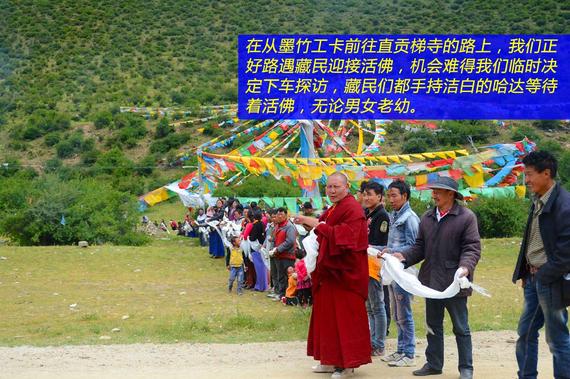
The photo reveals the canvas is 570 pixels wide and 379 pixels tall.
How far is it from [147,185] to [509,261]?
27311mm

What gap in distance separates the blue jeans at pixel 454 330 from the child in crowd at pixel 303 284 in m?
4.24

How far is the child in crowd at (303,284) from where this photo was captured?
11.3 meters

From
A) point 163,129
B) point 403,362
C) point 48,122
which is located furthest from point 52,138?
point 403,362

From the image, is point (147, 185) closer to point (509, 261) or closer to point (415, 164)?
point (415, 164)

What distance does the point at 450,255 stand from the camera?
667 cm

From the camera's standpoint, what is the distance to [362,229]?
23.0 ft

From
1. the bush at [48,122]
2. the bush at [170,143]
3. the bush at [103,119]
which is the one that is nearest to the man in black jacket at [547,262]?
the bush at [170,143]

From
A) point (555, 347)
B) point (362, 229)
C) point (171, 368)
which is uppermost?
point (362, 229)

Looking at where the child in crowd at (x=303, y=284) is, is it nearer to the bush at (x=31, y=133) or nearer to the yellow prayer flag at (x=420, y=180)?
the yellow prayer flag at (x=420, y=180)

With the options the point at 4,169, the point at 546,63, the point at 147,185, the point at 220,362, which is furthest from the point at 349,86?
the point at 4,169

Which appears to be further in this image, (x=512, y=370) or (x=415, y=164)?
(x=415, y=164)

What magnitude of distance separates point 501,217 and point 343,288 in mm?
18294

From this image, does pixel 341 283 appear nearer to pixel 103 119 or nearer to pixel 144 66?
pixel 103 119

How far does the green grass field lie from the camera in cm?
943
